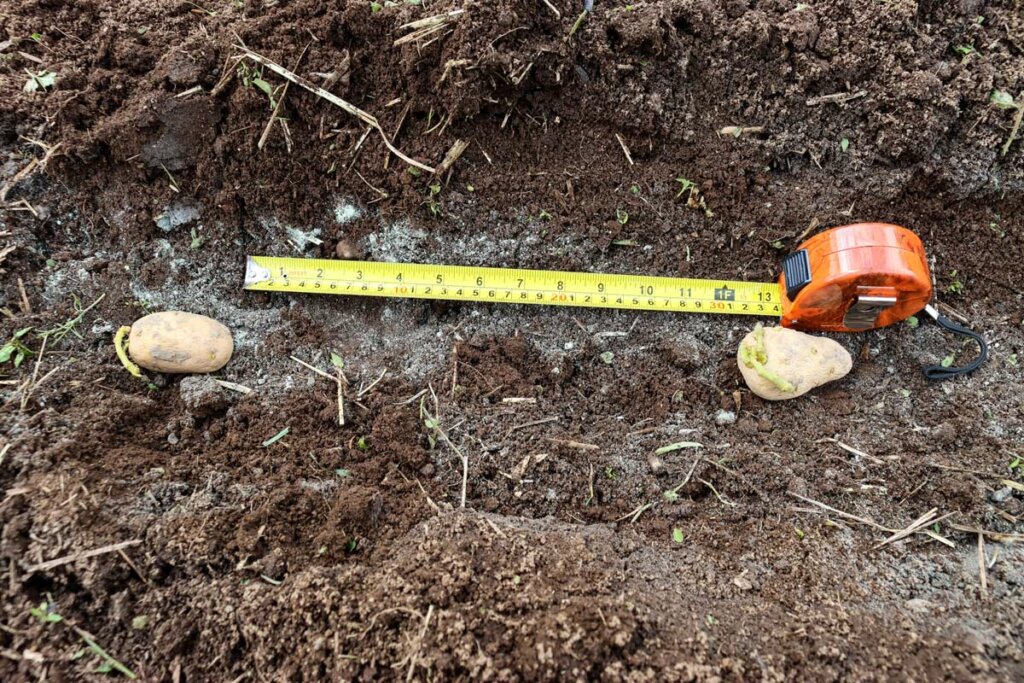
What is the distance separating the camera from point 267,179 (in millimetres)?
2861

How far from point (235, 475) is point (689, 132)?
8.32 feet

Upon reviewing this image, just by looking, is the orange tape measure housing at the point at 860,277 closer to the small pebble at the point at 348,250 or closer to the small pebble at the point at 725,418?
the small pebble at the point at 725,418

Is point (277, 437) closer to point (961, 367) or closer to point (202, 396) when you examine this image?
point (202, 396)

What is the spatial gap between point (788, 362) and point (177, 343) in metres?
2.63

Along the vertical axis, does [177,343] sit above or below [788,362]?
above

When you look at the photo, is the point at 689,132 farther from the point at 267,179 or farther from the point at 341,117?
the point at 267,179

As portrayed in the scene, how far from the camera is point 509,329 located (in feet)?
9.65

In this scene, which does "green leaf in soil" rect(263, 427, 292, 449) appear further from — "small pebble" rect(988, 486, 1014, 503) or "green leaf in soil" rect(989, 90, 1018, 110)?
"green leaf in soil" rect(989, 90, 1018, 110)

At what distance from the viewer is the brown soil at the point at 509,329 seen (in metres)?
2.01

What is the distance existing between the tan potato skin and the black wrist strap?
10.7 ft

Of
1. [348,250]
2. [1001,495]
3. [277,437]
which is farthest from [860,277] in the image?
[277,437]

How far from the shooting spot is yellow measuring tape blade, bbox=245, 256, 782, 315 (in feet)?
9.48

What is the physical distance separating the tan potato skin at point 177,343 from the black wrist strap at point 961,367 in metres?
3.25

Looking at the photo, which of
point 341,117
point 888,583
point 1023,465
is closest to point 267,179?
point 341,117
